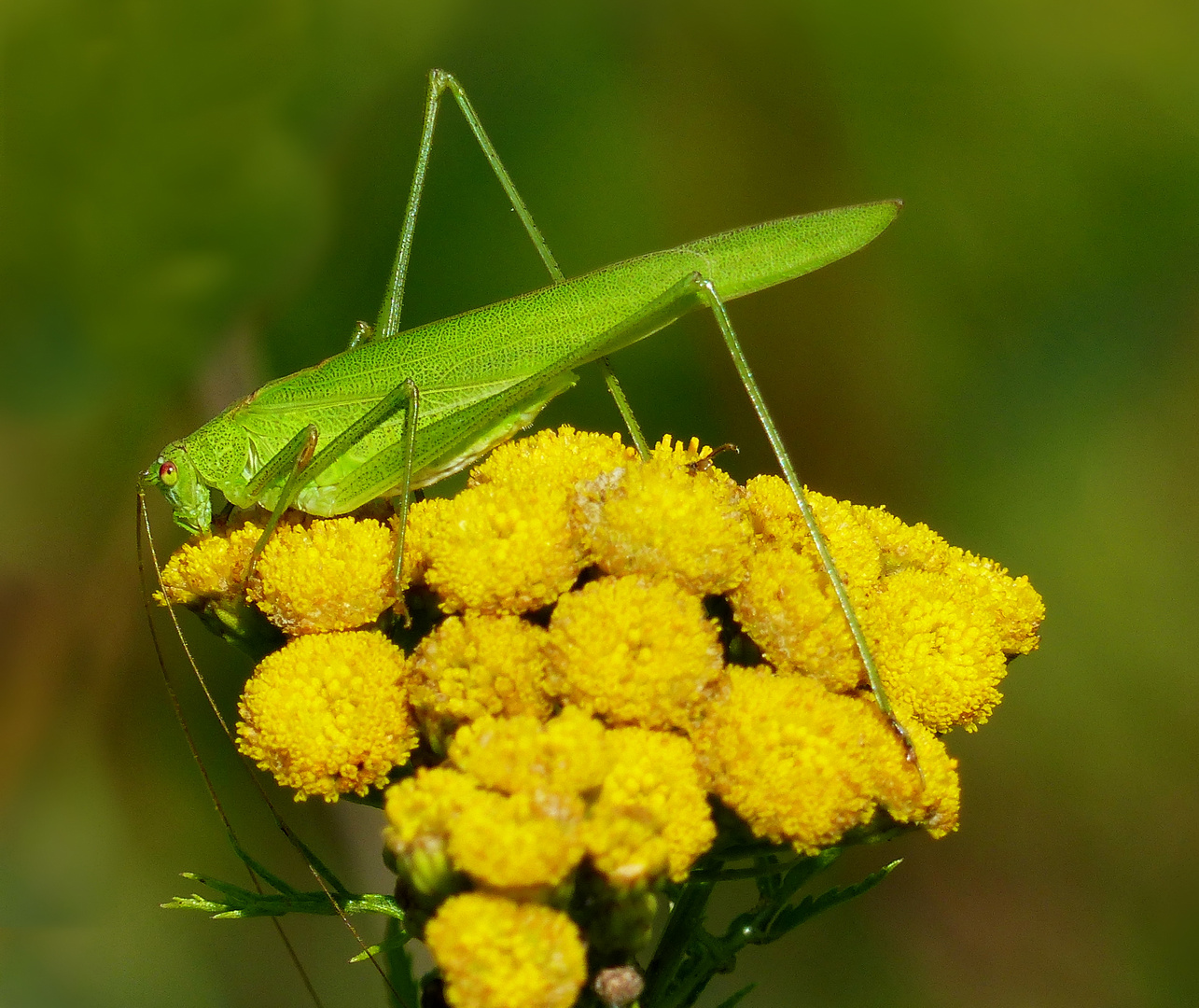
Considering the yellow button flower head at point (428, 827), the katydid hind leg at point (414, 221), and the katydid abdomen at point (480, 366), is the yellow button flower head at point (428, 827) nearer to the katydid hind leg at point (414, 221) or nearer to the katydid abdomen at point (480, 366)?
the katydid abdomen at point (480, 366)

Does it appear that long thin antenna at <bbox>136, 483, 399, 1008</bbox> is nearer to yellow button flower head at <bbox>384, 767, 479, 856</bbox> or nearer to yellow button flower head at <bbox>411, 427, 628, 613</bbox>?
yellow button flower head at <bbox>384, 767, 479, 856</bbox>

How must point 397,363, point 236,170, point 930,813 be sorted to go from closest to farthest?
point 930,813 → point 397,363 → point 236,170

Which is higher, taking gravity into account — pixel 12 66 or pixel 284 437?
pixel 12 66

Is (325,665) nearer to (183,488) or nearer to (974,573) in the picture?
(183,488)

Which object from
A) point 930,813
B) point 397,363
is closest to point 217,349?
point 397,363

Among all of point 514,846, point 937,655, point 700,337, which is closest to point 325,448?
point 514,846

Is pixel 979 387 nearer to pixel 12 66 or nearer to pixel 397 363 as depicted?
pixel 397 363
